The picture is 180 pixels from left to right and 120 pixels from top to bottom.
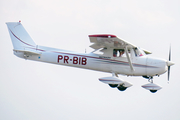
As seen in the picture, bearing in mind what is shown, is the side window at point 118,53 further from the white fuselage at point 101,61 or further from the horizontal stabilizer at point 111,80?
the horizontal stabilizer at point 111,80

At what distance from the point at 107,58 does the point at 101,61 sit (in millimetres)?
363

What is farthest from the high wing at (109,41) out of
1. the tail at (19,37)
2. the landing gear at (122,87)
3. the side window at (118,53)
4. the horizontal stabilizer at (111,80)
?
the tail at (19,37)

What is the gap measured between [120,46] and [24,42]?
5.54 m

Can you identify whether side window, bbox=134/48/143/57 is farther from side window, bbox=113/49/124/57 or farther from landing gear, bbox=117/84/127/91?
landing gear, bbox=117/84/127/91

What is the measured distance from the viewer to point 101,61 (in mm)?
16875

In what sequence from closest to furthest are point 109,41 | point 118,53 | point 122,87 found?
point 109,41
point 118,53
point 122,87

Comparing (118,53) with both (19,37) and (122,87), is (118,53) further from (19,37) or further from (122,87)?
(19,37)

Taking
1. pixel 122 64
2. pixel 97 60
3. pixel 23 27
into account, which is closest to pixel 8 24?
pixel 23 27

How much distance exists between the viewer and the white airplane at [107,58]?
1625 centimetres

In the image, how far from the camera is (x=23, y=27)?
1816 cm

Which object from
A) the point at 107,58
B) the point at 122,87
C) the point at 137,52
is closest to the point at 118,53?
the point at 107,58

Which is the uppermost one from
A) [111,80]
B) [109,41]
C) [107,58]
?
[109,41]

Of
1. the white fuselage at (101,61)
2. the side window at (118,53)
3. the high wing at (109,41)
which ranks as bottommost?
the white fuselage at (101,61)

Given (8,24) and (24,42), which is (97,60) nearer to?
(24,42)
